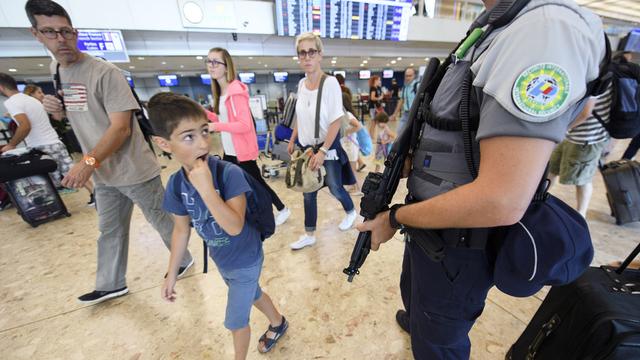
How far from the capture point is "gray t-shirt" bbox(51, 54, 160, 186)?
162 centimetres

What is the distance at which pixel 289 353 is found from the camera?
152 cm

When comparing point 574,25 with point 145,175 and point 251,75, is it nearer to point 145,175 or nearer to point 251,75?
point 145,175

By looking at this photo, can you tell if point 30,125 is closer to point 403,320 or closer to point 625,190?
point 403,320

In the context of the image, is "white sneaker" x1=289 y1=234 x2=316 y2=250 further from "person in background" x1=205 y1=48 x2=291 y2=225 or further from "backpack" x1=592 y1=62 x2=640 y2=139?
"backpack" x1=592 y1=62 x2=640 y2=139

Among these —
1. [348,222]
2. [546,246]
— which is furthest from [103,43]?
[546,246]

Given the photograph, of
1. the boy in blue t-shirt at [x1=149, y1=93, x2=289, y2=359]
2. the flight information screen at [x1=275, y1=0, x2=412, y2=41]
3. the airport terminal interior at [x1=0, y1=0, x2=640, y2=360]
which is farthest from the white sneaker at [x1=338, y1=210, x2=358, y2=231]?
the flight information screen at [x1=275, y1=0, x2=412, y2=41]

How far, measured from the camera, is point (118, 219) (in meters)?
1.88

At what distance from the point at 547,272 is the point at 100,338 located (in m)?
2.48

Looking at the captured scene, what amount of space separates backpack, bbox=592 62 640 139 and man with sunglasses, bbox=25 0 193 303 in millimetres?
3745

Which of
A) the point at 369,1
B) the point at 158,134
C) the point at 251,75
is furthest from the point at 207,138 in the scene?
the point at 251,75

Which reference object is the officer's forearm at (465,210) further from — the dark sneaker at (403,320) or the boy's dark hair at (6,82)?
the boy's dark hair at (6,82)

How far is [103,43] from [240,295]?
606 centimetres

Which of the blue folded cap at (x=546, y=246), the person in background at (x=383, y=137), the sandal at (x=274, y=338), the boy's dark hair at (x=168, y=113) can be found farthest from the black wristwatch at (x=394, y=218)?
the person in background at (x=383, y=137)

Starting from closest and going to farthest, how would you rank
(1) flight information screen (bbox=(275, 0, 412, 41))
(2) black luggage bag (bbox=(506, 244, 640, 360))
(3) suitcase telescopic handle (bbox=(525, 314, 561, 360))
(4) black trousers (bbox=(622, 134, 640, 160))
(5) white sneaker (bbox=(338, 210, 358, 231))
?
(2) black luggage bag (bbox=(506, 244, 640, 360)), (3) suitcase telescopic handle (bbox=(525, 314, 561, 360)), (5) white sneaker (bbox=(338, 210, 358, 231)), (4) black trousers (bbox=(622, 134, 640, 160)), (1) flight information screen (bbox=(275, 0, 412, 41))
